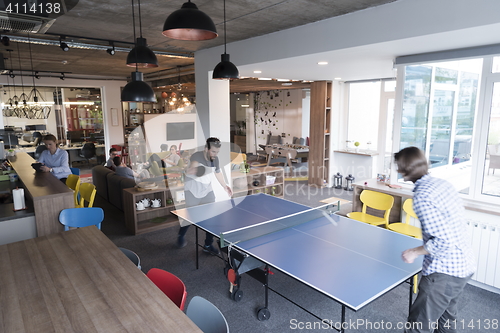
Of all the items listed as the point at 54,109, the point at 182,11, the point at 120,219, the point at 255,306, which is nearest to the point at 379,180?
the point at 255,306

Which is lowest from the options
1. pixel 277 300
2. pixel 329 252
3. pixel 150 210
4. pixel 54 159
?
pixel 277 300

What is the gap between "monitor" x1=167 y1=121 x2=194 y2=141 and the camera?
1136 cm

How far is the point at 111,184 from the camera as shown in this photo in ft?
22.3

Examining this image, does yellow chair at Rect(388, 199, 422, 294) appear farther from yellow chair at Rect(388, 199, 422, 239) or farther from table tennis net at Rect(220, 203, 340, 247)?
table tennis net at Rect(220, 203, 340, 247)

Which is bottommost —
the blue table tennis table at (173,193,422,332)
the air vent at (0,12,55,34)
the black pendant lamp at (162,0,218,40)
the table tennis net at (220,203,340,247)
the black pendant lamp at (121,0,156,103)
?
the blue table tennis table at (173,193,422,332)

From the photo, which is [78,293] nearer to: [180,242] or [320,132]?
[180,242]

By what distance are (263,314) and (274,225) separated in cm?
87

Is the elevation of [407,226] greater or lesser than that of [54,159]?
lesser

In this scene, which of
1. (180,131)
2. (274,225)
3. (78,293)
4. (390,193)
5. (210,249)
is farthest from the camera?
(180,131)

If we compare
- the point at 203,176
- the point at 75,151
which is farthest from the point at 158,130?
the point at 203,176

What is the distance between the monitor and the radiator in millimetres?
9308

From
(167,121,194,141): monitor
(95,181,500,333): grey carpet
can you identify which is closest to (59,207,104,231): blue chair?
(95,181,500,333): grey carpet

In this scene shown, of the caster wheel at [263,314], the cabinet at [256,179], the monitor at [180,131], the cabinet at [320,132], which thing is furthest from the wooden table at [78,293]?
the monitor at [180,131]

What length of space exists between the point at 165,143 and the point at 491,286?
9677 mm
